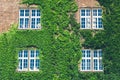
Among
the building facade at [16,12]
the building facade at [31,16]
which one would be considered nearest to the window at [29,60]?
→ the building facade at [31,16]

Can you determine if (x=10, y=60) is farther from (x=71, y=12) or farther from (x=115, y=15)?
(x=115, y=15)

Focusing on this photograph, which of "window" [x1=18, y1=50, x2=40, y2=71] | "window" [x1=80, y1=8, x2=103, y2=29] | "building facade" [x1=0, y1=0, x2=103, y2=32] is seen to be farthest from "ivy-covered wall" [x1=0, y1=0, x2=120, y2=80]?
"window" [x1=80, y1=8, x2=103, y2=29]

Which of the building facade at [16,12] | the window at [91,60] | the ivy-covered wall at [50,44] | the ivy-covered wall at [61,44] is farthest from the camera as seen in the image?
the building facade at [16,12]

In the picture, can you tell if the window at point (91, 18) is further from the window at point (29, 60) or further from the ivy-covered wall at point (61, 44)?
the window at point (29, 60)

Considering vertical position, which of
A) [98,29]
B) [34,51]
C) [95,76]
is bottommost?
[95,76]

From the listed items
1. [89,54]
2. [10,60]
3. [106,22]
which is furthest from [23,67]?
[106,22]

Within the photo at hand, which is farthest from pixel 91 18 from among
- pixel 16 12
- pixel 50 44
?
pixel 16 12

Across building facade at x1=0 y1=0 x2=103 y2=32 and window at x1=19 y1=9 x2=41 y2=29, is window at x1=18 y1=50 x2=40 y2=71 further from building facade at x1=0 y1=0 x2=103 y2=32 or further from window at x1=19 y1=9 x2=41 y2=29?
building facade at x1=0 y1=0 x2=103 y2=32
